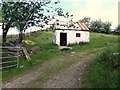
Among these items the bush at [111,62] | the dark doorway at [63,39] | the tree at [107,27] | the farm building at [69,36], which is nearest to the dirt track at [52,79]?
the bush at [111,62]

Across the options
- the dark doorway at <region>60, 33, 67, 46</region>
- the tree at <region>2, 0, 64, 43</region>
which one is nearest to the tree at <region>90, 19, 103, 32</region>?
the dark doorway at <region>60, 33, 67, 46</region>

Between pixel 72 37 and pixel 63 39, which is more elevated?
pixel 72 37

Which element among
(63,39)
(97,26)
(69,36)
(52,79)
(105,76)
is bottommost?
(52,79)

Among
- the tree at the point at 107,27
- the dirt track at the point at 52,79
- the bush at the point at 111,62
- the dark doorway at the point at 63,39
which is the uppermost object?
the tree at the point at 107,27

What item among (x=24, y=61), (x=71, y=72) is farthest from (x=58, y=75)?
(x=24, y=61)

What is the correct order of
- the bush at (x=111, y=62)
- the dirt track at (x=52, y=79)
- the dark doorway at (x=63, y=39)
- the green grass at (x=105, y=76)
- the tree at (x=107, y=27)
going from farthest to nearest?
the tree at (x=107, y=27), the dark doorway at (x=63, y=39), the bush at (x=111, y=62), the dirt track at (x=52, y=79), the green grass at (x=105, y=76)

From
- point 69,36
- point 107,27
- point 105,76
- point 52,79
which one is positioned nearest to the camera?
point 105,76

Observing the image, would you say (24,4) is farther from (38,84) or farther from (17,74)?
(38,84)

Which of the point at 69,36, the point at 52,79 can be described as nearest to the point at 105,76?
the point at 52,79

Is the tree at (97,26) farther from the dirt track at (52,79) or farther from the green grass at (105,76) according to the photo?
the green grass at (105,76)

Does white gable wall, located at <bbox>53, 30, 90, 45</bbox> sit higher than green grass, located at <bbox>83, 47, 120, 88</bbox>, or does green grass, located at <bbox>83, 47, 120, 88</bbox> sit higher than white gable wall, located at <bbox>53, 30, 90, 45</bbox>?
white gable wall, located at <bbox>53, 30, 90, 45</bbox>

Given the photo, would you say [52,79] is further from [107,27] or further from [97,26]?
[97,26]

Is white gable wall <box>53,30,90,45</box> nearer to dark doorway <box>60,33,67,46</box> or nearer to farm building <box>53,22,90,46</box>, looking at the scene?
farm building <box>53,22,90,46</box>

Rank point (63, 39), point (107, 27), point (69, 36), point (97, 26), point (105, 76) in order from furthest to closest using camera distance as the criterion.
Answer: point (97, 26)
point (107, 27)
point (69, 36)
point (63, 39)
point (105, 76)
